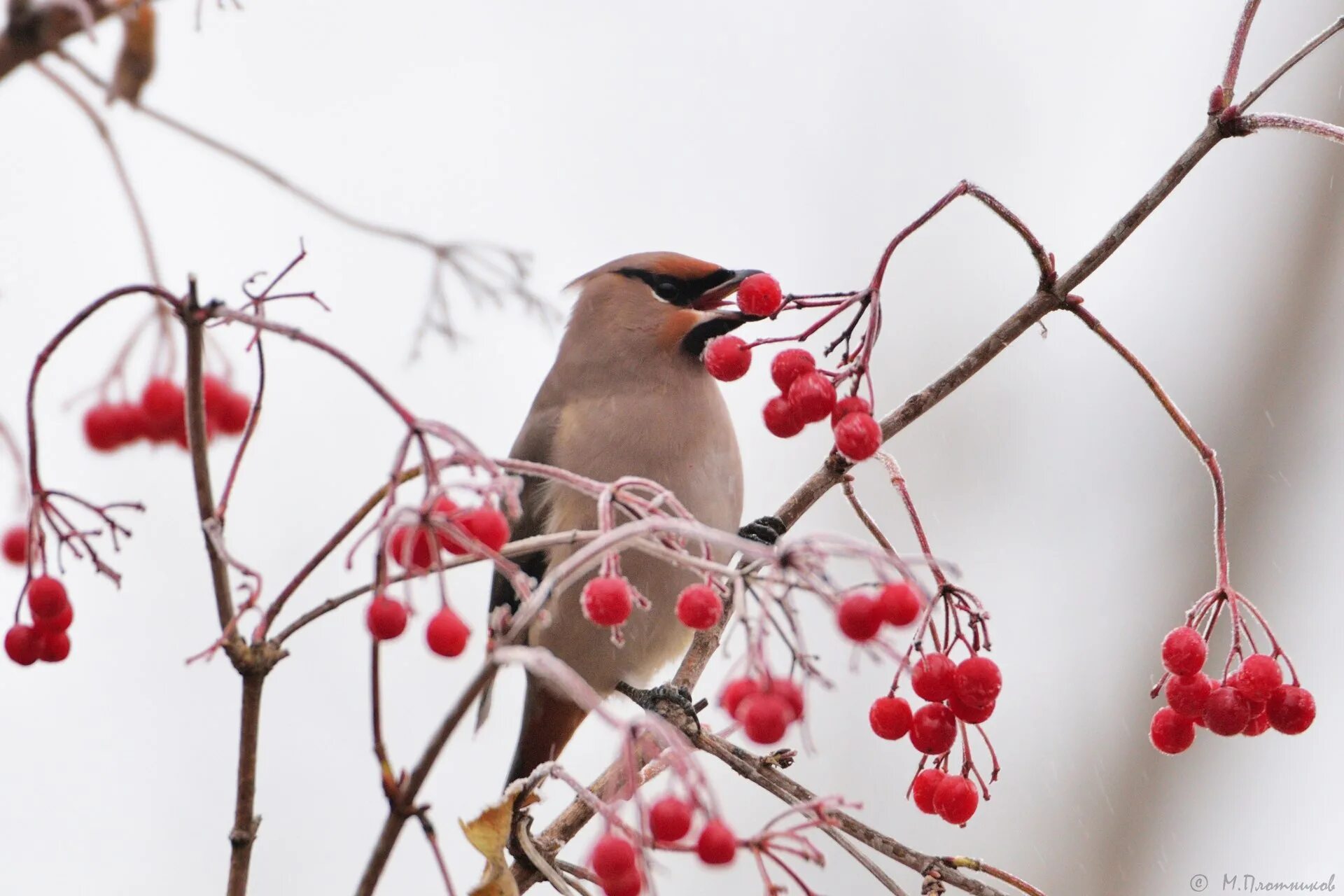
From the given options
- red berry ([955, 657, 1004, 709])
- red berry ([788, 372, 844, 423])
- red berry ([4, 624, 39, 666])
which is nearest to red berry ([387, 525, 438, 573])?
red berry ([4, 624, 39, 666])

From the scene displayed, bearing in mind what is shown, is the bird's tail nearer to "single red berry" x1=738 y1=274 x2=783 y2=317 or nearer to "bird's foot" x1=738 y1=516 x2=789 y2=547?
"bird's foot" x1=738 y1=516 x2=789 y2=547

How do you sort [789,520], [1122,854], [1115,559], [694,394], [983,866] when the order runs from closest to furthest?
[983,866] < [789,520] < [694,394] < [1122,854] < [1115,559]

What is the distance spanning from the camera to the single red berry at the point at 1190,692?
1.96m

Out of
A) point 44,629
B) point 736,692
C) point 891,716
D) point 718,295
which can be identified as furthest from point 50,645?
point 718,295

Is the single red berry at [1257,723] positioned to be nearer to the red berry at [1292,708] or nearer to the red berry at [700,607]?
the red berry at [1292,708]

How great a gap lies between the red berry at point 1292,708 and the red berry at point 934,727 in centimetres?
39

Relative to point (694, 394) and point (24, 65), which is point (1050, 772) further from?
point (24, 65)

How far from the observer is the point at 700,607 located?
1.53 metres

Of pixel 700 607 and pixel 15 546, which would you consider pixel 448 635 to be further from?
pixel 15 546

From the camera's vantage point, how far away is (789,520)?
8.18 feet

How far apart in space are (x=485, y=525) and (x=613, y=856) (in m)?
0.31

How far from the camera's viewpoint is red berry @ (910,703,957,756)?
77.8 inches

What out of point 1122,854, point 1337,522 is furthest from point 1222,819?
point 1337,522

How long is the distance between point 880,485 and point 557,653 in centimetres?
490
